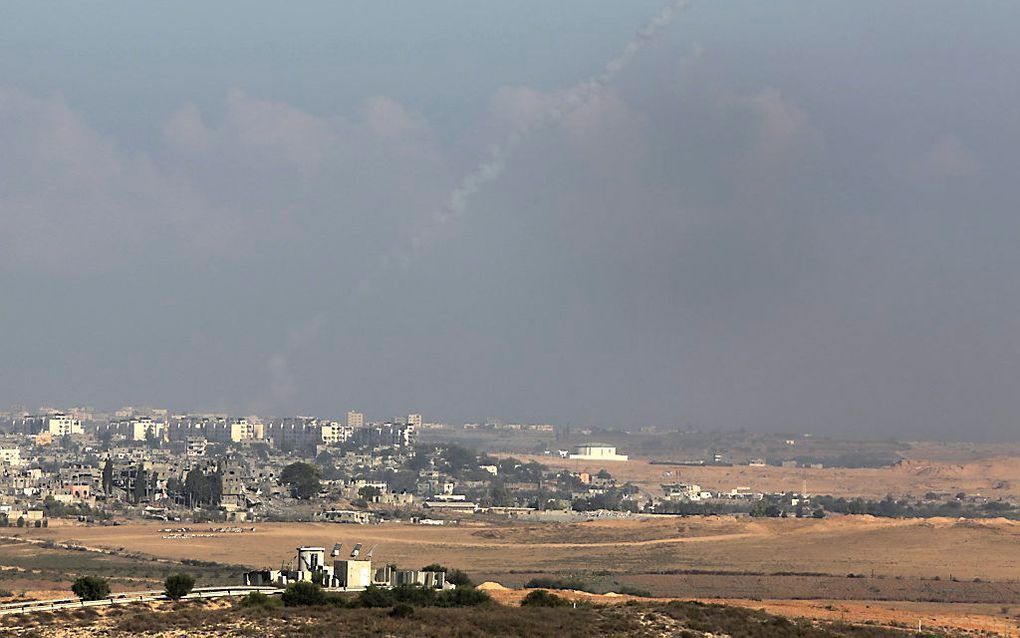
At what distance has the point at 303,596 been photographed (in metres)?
52.1

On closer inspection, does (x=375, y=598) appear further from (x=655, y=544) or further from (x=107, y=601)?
(x=655, y=544)

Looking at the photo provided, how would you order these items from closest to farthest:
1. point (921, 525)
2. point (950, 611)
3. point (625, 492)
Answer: point (950, 611) → point (921, 525) → point (625, 492)

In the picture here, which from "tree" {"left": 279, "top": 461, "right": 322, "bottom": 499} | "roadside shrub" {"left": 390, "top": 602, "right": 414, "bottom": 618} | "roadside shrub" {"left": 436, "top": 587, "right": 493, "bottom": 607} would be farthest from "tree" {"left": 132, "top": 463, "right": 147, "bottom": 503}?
"roadside shrub" {"left": 390, "top": 602, "right": 414, "bottom": 618}

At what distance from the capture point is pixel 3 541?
109 meters

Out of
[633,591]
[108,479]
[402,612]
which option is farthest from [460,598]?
[108,479]

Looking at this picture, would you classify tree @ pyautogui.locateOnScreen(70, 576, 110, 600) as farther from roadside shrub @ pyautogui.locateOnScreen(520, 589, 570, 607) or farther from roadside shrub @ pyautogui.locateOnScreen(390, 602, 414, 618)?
roadside shrub @ pyautogui.locateOnScreen(520, 589, 570, 607)

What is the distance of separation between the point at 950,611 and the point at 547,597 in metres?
21.2

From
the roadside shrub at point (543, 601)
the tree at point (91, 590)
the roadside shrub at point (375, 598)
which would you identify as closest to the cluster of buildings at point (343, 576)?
the roadside shrub at point (543, 601)

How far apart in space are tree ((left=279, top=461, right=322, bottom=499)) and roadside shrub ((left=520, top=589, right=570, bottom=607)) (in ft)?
349

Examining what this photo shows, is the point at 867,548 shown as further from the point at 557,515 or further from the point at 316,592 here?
the point at 316,592

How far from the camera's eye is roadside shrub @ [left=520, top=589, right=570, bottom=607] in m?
56.0

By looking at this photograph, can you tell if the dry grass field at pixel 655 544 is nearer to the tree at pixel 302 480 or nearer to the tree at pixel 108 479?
the tree at pixel 302 480

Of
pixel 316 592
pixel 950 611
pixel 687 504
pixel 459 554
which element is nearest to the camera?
pixel 316 592

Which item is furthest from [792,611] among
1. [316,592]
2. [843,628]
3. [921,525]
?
[921,525]
